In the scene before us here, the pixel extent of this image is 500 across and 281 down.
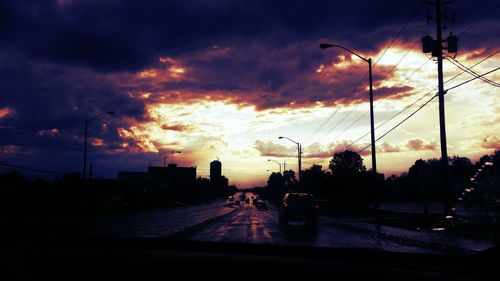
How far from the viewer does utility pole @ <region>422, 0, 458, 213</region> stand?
84.3 ft

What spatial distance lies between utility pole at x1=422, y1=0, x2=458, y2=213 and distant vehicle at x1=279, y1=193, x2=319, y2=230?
7.49m

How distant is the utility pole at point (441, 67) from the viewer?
84.3ft

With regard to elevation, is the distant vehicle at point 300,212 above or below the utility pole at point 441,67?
below

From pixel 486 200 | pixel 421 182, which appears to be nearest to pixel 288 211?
pixel 421 182

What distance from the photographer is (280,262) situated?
3.06 meters

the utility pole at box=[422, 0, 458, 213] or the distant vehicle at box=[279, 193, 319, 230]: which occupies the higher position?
the utility pole at box=[422, 0, 458, 213]

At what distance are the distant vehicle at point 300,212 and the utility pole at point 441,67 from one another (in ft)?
24.6

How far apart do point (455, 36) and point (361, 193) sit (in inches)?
1512

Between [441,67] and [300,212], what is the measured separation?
1292 cm

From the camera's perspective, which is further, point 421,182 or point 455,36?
point 455,36

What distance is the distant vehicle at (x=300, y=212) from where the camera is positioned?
26641mm

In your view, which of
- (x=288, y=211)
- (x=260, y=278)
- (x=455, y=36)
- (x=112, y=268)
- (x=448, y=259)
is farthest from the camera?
(x=455, y=36)

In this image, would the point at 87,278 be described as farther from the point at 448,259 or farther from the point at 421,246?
the point at 421,246

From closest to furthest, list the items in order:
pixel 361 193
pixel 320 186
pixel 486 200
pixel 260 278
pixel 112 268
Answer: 1. pixel 260 278
2. pixel 112 268
3. pixel 486 200
4. pixel 361 193
5. pixel 320 186
